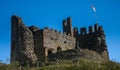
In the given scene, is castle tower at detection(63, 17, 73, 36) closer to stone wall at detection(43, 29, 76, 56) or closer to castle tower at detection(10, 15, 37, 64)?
stone wall at detection(43, 29, 76, 56)

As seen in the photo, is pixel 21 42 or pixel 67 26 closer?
pixel 21 42

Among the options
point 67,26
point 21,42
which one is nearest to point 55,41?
point 21,42

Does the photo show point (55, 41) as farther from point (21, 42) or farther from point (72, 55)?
point (72, 55)

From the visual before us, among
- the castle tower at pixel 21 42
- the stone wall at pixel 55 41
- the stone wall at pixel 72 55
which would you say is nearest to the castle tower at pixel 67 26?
the stone wall at pixel 55 41

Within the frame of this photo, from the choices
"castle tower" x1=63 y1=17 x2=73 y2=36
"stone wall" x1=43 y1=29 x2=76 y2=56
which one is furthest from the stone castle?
"castle tower" x1=63 y1=17 x2=73 y2=36

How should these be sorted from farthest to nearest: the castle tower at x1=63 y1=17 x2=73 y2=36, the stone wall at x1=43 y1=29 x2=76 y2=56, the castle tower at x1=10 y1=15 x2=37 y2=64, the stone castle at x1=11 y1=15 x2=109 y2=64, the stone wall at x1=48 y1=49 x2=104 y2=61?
1. the castle tower at x1=63 y1=17 x2=73 y2=36
2. the stone wall at x1=43 y1=29 x2=76 y2=56
3. the castle tower at x1=10 y1=15 x2=37 y2=64
4. the stone castle at x1=11 y1=15 x2=109 y2=64
5. the stone wall at x1=48 y1=49 x2=104 y2=61

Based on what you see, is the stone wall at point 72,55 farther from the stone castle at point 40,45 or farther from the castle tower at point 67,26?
the castle tower at point 67,26

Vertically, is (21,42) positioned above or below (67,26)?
below

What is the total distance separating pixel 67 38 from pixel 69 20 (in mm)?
6654

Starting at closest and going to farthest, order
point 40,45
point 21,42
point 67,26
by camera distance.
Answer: point 21,42
point 40,45
point 67,26

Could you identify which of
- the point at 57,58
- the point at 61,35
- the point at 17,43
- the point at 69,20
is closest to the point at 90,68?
the point at 57,58

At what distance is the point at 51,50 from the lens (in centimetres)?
5706

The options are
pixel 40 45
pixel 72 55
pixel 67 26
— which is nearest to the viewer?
pixel 72 55

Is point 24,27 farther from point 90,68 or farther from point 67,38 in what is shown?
point 90,68
